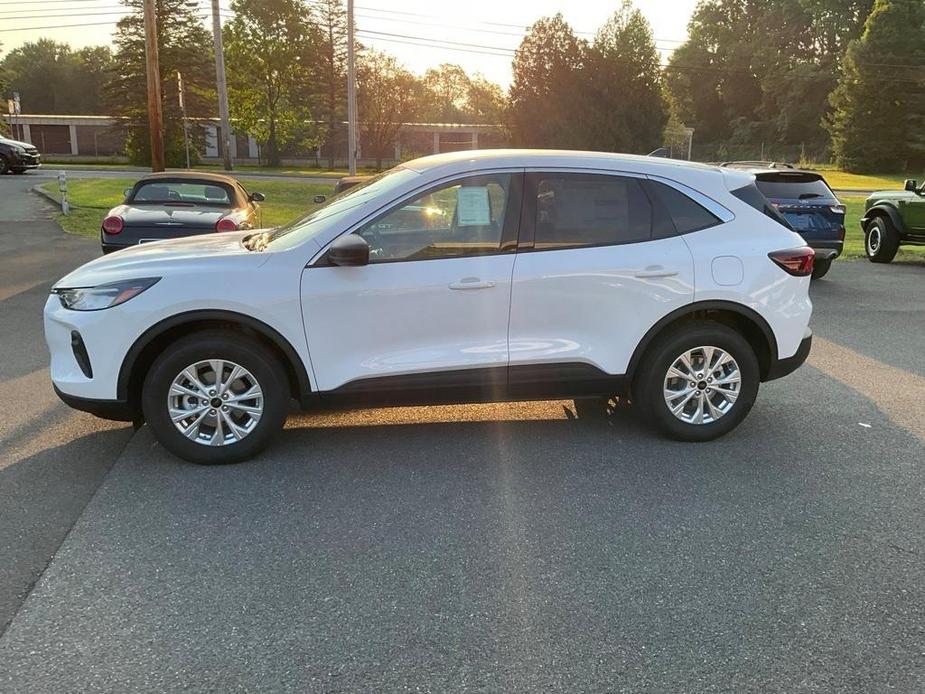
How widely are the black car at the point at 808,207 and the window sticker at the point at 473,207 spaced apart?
24.0 feet

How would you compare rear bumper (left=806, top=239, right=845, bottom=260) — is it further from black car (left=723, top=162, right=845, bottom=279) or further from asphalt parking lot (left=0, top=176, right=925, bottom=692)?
asphalt parking lot (left=0, top=176, right=925, bottom=692)

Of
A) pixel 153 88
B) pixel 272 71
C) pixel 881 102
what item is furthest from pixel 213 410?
pixel 881 102

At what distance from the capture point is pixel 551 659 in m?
2.78

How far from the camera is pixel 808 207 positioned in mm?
10703

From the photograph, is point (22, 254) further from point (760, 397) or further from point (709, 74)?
point (709, 74)

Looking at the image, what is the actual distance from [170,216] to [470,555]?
25.7 ft

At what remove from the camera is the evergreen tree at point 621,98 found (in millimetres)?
38219

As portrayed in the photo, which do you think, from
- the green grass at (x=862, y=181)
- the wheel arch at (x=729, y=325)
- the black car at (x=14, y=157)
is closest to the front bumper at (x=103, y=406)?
the wheel arch at (x=729, y=325)

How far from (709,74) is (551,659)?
90132 millimetres

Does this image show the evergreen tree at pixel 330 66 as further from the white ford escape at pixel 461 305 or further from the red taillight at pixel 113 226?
the white ford escape at pixel 461 305

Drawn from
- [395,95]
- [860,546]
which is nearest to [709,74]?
[395,95]

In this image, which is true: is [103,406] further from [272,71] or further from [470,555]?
[272,71]

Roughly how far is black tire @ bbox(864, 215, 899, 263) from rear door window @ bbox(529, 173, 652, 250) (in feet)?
35.4

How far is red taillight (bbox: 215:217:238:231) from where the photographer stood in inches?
380
